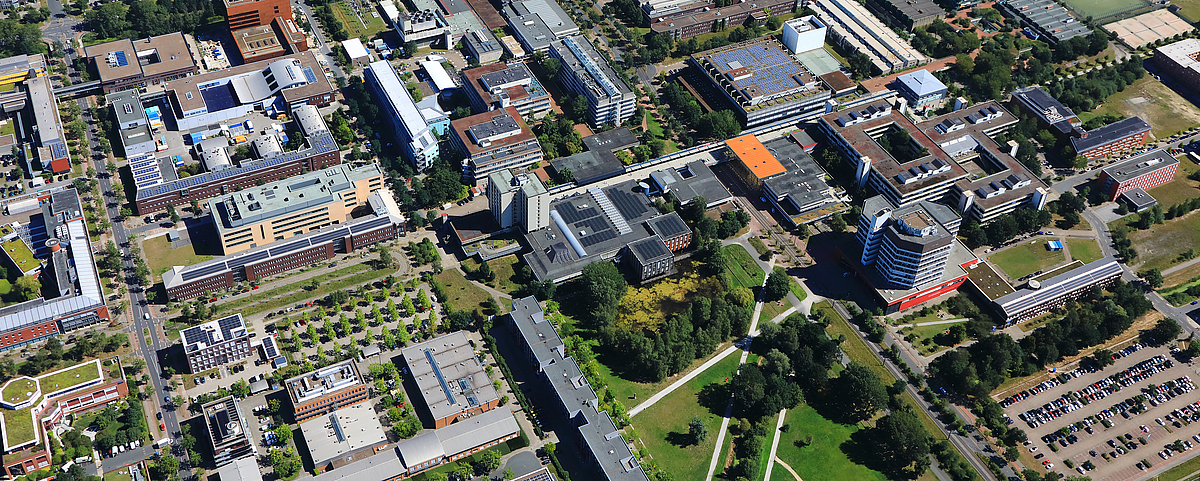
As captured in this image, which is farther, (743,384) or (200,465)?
(743,384)

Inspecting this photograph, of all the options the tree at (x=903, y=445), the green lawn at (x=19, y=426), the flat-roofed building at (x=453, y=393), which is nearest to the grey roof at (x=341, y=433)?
the flat-roofed building at (x=453, y=393)

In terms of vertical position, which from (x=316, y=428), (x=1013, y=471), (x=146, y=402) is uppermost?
(x=146, y=402)

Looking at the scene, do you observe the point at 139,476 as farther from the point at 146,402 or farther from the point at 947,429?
the point at 947,429

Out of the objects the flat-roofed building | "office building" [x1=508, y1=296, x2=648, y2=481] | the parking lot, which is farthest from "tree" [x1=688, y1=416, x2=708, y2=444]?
the parking lot

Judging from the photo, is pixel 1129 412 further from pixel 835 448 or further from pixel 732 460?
pixel 732 460

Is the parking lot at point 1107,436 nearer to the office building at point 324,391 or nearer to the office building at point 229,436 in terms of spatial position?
the office building at point 324,391

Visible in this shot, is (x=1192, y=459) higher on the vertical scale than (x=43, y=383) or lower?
lower

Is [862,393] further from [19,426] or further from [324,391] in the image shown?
[19,426]

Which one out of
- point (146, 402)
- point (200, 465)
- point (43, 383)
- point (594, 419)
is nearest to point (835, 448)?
point (594, 419)
